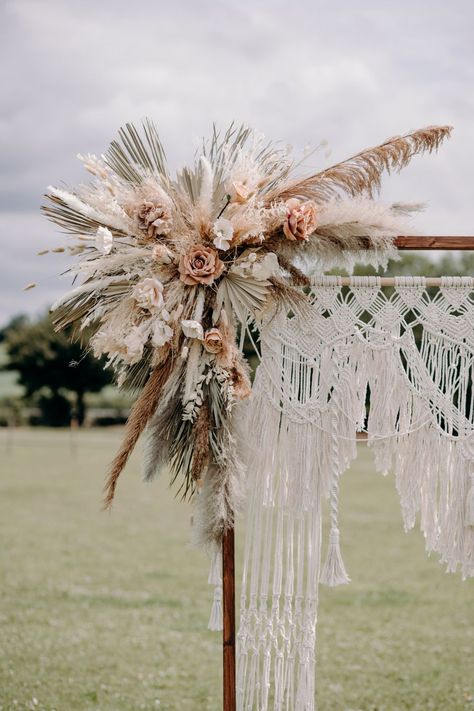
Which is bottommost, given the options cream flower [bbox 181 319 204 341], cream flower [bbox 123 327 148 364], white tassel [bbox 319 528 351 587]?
white tassel [bbox 319 528 351 587]

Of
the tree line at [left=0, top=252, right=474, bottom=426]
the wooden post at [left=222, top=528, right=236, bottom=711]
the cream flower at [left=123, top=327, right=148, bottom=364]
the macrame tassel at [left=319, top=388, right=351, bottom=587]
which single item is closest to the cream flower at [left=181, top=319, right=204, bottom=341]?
the cream flower at [left=123, top=327, right=148, bottom=364]

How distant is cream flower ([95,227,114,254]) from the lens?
7.55ft

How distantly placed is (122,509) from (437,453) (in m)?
9.81

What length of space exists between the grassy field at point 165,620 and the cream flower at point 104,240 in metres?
2.58

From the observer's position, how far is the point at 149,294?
2287 mm

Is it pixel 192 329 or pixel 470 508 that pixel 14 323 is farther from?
pixel 470 508

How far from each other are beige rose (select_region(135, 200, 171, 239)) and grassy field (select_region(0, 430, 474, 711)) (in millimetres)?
2634

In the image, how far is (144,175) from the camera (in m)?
2.42

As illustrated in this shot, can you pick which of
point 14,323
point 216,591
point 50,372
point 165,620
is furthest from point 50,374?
point 216,591

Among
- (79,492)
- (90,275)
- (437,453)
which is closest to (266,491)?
(437,453)

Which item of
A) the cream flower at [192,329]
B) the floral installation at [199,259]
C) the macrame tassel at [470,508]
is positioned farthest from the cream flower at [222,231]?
the macrame tassel at [470,508]

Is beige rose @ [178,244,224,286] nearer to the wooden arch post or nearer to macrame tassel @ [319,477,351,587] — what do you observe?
the wooden arch post

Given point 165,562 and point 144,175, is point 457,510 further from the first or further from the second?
point 165,562

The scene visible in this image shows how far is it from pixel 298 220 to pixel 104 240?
54 cm
